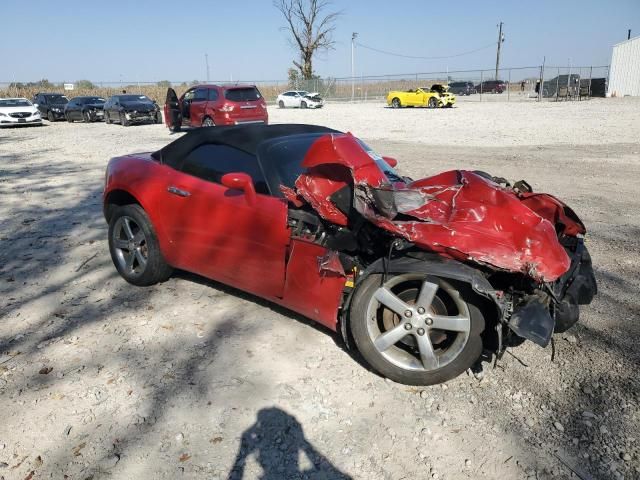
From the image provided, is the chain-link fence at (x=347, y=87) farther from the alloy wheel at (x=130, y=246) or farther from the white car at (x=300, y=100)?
the alloy wheel at (x=130, y=246)

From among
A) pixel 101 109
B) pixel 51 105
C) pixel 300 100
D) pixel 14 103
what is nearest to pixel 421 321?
pixel 101 109

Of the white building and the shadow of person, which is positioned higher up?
the white building

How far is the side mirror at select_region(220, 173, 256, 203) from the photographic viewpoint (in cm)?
349

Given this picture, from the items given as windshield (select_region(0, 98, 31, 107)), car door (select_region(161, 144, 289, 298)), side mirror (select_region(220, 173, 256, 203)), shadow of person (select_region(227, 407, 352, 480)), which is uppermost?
windshield (select_region(0, 98, 31, 107))

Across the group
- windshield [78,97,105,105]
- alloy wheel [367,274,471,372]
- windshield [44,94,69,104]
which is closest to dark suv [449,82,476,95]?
windshield [78,97,105,105]

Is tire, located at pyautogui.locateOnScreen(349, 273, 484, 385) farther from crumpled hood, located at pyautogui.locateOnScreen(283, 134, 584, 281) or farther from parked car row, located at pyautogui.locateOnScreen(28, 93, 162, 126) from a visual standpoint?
parked car row, located at pyautogui.locateOnScreen(28, 93, 162, 126)

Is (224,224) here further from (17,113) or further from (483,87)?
(483,87)

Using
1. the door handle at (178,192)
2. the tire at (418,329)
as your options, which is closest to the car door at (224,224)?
the door handle at (178,192)

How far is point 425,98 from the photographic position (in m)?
33.5

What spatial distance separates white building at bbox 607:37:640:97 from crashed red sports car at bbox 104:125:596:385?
1625 inches

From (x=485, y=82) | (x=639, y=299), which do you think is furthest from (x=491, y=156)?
(x=485, y=82)

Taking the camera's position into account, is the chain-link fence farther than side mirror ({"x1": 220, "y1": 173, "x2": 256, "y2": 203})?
Yes

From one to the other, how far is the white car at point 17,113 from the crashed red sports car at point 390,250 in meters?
25.4

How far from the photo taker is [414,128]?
1988 cm
